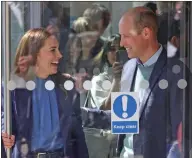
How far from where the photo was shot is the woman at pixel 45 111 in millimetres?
3600

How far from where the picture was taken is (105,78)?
361 cm

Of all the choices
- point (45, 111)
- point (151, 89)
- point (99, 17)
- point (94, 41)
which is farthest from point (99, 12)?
point (45, 111)

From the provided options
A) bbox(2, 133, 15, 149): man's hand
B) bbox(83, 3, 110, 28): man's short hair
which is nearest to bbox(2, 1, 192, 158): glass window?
bbox(83, 3, 110, 28): man's short hair

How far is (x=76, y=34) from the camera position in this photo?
3.59 m

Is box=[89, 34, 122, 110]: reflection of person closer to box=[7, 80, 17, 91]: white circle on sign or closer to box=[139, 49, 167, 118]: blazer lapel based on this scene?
box=[139, 49, 167, 118]: blazer lapel

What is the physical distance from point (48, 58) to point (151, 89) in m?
0.58

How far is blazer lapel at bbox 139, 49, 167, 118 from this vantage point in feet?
11.9

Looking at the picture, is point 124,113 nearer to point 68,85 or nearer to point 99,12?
point 68,85

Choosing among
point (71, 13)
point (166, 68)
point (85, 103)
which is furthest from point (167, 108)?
point (71, 13)

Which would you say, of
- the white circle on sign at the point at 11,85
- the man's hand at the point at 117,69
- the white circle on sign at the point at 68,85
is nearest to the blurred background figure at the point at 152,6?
the man's hand at the point at 117,69

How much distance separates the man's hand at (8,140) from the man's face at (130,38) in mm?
772

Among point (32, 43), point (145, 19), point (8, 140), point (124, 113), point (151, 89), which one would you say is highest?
point (145, 19)

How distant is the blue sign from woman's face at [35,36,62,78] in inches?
14.0

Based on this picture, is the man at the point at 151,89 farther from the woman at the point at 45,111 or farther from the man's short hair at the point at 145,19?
the woman at the point at 45,111
